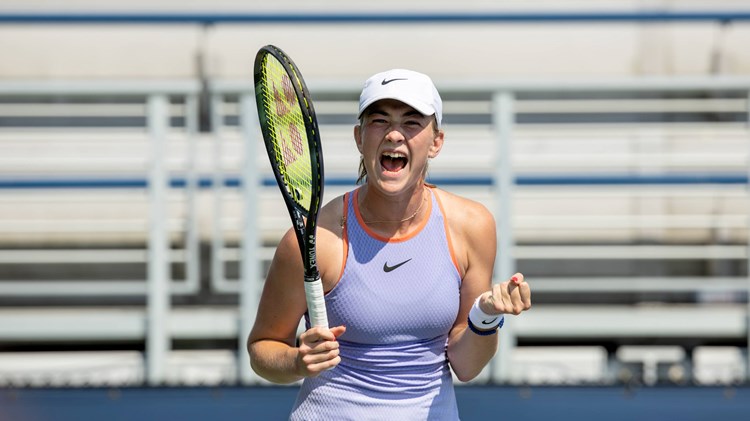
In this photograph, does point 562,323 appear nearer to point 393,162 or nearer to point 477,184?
point 477,184

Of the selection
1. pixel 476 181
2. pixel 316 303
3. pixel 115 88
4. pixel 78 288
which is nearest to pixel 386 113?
pixel 316 303

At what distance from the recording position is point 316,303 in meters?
2.22

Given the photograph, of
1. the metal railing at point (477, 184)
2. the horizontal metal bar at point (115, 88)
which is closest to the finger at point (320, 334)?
the metal railing at point (477, 184)

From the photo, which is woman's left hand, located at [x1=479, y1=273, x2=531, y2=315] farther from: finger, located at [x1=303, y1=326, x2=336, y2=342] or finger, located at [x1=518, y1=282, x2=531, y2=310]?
finger, located at [x1=303, y1=326, x2=336, y2=342]

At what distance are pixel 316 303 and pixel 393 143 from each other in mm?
370

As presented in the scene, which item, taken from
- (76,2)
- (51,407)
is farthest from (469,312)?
(76,2)

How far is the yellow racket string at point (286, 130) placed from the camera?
2.43m

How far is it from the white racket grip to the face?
25cm

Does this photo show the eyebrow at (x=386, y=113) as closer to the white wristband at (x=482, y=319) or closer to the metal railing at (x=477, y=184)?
the white wristband at (x=482, y=319)

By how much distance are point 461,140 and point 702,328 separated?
4.97 feet

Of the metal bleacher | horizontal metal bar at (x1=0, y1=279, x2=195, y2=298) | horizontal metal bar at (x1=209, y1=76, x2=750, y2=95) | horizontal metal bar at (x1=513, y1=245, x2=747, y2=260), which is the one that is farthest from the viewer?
horizontal metal bar at (x1=513, y1=245, x2=747, y2=260)

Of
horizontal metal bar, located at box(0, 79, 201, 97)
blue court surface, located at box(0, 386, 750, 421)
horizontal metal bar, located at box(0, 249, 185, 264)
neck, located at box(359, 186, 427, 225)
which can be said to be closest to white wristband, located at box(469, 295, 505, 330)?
neck, located at box(359, 186, 427, 225)

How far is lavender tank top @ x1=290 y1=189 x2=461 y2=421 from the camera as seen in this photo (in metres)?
2.35

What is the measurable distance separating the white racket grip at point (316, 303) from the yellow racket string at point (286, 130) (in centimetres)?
25
